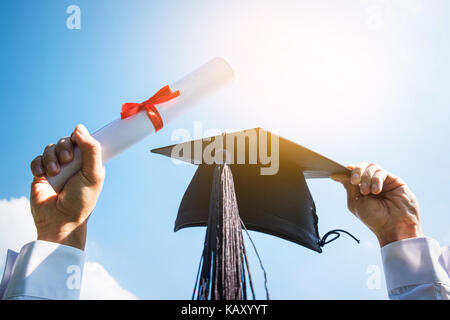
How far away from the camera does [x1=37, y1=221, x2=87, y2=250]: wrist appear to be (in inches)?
55.0

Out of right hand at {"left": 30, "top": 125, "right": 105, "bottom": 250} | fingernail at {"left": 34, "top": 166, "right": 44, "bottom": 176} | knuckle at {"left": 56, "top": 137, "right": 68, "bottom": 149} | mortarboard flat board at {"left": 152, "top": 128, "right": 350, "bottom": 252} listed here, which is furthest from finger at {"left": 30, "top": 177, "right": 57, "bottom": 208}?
mortarboard flat board at {"left": 152, "top": 128, "right": 350, "bottom": 252}

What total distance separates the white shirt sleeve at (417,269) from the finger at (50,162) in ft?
5.49

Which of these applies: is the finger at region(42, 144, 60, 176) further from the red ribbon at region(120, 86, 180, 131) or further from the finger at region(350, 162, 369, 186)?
the finger at region(350, 162, 369, 186)

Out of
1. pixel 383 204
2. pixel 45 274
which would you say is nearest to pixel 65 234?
pixel 45 274

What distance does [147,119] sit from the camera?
159 centimetres

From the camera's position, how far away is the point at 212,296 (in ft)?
3.43

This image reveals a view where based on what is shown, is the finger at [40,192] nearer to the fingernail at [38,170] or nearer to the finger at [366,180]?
the fingernail at [38,170]

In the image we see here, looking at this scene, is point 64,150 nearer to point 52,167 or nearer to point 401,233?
point 52,167

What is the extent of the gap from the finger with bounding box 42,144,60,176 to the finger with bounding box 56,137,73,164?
2 cm

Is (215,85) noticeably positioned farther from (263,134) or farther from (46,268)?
(46,268)

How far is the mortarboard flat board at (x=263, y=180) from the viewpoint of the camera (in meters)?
1.89

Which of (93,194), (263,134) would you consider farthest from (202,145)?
(93,194)
